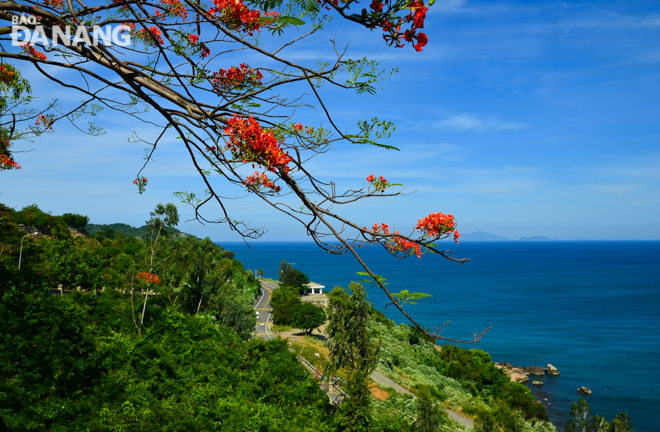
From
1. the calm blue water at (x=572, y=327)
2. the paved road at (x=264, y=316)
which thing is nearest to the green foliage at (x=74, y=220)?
the paved road at (x=264, y=316)

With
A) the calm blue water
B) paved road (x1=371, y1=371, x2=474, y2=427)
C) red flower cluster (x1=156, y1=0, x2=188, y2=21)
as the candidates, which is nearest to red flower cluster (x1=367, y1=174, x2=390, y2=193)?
red flower cluster (x1=156, y1=0, x2=188, y2=21)

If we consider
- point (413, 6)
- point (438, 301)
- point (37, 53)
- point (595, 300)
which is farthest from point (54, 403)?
point (595, 300)

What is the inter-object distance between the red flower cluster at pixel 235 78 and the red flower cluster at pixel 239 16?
31 cm

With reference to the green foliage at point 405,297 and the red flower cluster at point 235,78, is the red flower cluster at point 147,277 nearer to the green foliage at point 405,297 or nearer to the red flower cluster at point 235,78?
the red flower cluster at point 235,78

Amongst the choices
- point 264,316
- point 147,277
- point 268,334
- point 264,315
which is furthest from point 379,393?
point 264,315

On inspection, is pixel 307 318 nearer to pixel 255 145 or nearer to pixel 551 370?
pixel 551 370

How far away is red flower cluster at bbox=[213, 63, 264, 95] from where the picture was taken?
10.4 feet

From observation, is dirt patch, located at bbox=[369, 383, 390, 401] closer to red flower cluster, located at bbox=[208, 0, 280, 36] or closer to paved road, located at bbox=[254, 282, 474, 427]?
paved road, located at bbox=[254, 282, 474, 427]

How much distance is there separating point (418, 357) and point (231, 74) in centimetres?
4397

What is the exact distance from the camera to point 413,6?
1751 mm

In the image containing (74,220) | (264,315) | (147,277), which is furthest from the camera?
(74,220)

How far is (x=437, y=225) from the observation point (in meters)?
2.55

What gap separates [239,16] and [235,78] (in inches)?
19.6

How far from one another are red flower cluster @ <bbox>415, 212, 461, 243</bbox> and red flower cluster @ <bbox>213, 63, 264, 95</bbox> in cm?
180
